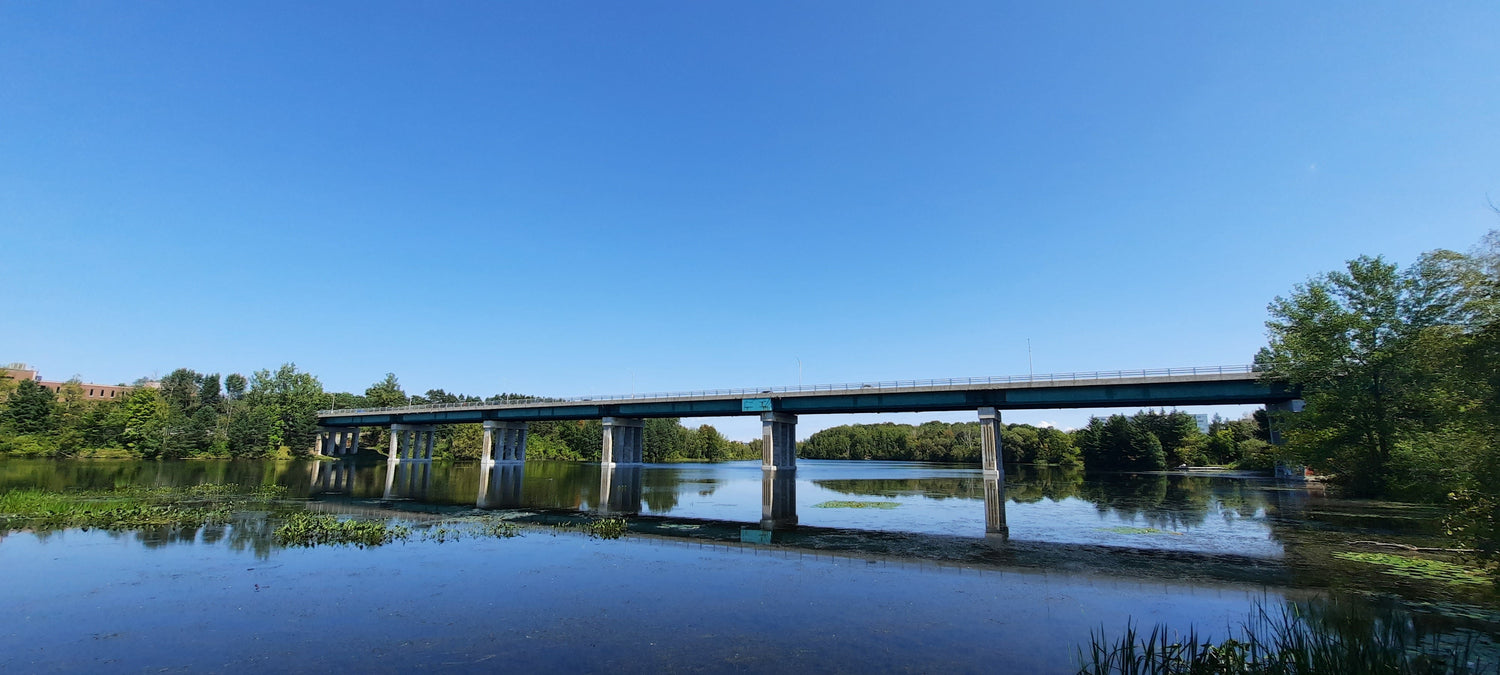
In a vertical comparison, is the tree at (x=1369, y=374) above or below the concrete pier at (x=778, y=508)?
above

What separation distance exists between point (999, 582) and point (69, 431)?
492ft

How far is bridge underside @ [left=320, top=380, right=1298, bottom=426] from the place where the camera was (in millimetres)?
69062

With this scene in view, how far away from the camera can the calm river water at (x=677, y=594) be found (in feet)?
42.0

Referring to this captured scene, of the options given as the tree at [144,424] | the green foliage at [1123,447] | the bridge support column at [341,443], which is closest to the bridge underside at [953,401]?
the bridge support column at [341,443]

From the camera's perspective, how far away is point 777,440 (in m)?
93.6

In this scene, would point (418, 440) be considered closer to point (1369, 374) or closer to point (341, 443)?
point (341, 443)

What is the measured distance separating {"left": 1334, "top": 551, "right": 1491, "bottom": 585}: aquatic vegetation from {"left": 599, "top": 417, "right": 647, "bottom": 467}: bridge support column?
93649 mm

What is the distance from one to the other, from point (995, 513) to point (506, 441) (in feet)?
347

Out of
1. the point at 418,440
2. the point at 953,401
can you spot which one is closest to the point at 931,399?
the point at 953,401

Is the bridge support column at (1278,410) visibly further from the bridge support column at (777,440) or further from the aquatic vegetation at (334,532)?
the aquatic vegetation at (334,532)

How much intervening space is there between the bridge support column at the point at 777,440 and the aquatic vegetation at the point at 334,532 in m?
62.4

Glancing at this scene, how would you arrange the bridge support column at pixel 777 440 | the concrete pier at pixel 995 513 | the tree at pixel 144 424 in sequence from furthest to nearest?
1. the tree at pixel 144 424
2. the bridge support column at pixel 777 440
3. the concrete pier at pixel 995 513

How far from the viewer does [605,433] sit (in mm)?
105875

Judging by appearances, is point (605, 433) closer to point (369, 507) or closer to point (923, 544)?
point (369, 507)
